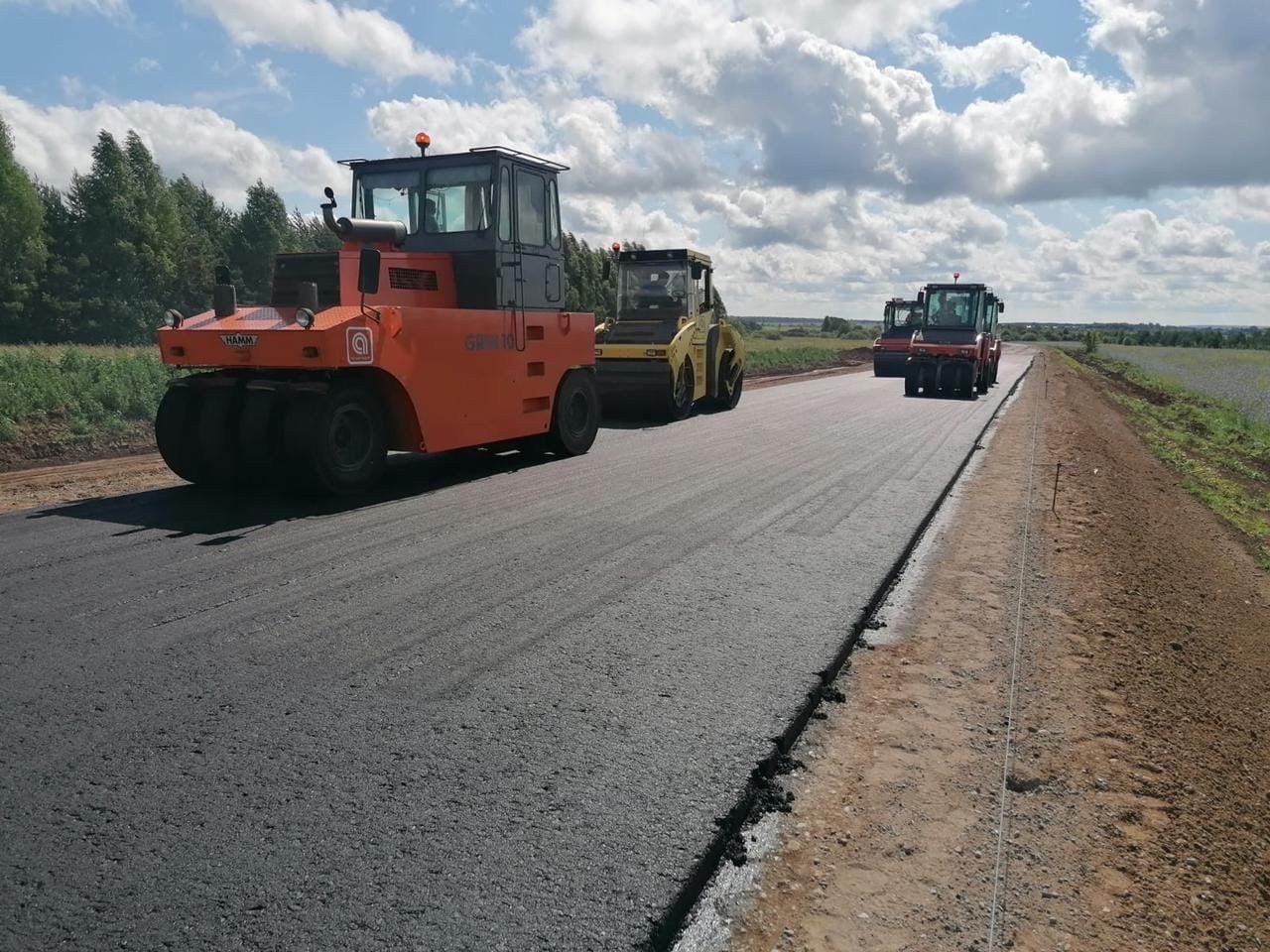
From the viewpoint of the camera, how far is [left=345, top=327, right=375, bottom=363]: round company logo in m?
7.58

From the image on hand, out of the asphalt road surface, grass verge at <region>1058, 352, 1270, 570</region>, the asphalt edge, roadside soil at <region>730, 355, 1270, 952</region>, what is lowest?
grass verge at <region>1058, 352, 1270, 570</region>

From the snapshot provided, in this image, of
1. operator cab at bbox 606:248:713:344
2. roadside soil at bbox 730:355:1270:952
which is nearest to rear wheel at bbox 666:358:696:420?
operator cab at bbox 606:248:713:344

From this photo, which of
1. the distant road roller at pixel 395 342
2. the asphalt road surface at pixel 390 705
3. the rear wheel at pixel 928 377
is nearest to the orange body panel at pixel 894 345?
the rear wheel at pixel 928 377

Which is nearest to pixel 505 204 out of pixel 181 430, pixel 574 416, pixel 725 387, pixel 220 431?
pixel 574 416

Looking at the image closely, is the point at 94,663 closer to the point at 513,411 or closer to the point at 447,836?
the point at 447,836

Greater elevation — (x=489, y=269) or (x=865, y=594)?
(x=489, y=269)

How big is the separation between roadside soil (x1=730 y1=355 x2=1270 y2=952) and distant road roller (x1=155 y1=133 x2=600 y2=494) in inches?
186

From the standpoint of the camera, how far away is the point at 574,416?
1102 centimetres

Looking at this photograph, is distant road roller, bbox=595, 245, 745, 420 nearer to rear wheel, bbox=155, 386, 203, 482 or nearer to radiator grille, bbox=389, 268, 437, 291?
radiator grille, bbox=389, 268, 437, 291

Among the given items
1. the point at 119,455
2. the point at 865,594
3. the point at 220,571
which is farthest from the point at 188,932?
the point at 119,455

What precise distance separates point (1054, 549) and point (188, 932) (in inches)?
244

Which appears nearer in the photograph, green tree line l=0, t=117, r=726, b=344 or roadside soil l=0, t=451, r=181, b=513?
roadside soil l=0, t=451, r=181, b=513

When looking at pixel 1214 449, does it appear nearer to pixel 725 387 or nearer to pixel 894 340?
pixel 725 387

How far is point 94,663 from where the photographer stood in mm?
4145
